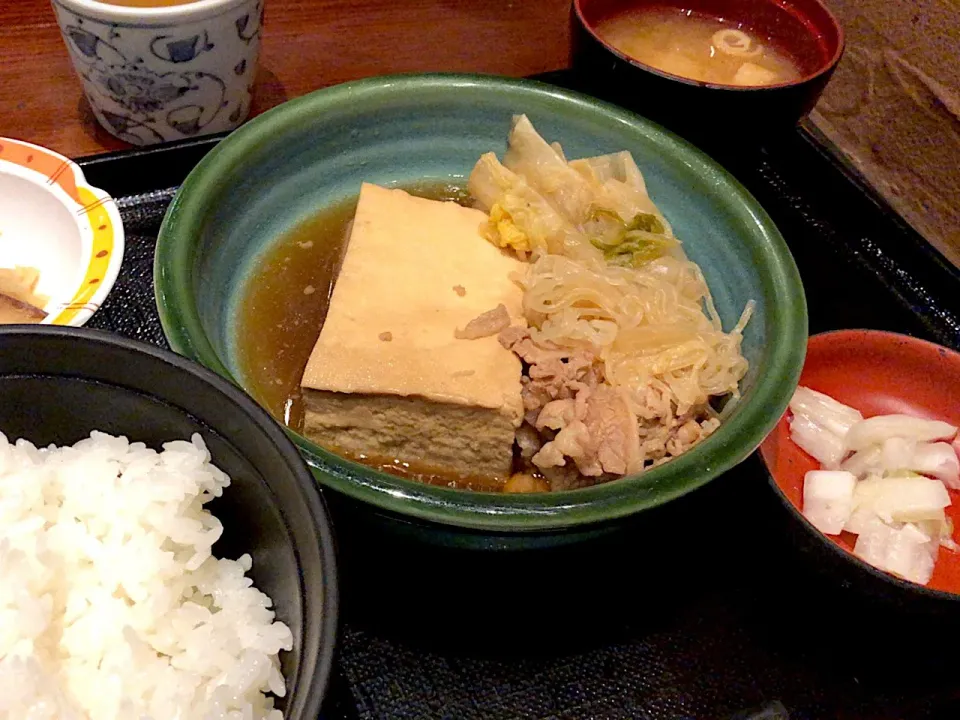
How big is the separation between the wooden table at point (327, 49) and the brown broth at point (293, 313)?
2.25ft

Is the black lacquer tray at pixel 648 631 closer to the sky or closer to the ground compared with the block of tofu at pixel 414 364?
closer to the ground

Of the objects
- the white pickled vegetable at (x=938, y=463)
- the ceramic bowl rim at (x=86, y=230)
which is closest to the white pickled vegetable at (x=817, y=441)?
the white pickled vegetable at (x=938, y=463)

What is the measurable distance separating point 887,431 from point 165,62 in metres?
1.81

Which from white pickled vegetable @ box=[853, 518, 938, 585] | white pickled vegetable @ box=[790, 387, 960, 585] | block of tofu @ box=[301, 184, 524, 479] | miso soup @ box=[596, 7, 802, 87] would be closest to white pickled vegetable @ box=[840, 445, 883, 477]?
white pickled vegetable @ box=[790, 387, 960, 585]

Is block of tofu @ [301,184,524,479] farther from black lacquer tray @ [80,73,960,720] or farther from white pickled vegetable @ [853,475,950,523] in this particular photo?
white pickled vegetable @ [853,475,950,523]

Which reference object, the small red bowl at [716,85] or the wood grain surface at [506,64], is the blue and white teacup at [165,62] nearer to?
the wood grain surface at [506,64]

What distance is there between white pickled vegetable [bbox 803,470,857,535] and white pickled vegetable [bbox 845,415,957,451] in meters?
0.11

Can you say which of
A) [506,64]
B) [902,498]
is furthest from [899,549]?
[506,64]

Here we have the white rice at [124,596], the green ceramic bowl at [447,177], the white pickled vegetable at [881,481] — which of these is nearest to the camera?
the white rice at [124,596]

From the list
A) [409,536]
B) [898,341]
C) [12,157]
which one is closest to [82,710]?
[409,536]

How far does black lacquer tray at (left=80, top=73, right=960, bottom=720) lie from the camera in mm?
1274

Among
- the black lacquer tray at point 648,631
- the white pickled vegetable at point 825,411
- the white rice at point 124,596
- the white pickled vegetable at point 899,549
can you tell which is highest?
Answer: the white rice at point 124,596

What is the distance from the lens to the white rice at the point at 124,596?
0.79m

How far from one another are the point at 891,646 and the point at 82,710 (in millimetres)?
1293
